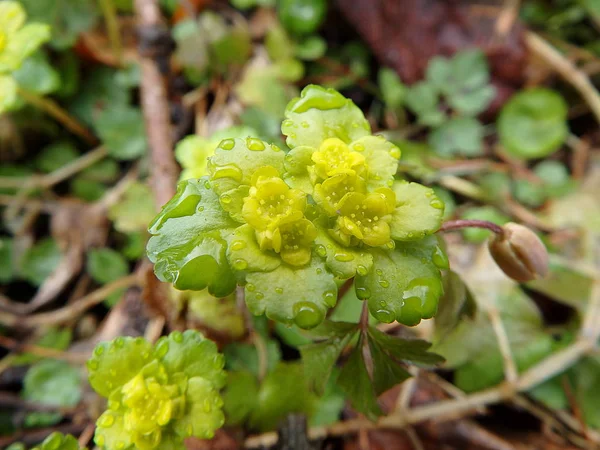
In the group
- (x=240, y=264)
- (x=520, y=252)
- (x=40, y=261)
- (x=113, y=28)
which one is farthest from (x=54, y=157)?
(x=520, y=252)

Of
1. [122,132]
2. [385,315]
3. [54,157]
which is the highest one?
Answer: [385,315]

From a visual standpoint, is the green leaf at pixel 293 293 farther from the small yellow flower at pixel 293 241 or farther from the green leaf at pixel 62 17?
the green leaf at pixel 62 17

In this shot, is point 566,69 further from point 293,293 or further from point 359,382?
point 293,293

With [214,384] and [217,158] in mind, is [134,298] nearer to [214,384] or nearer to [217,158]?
[214,384]

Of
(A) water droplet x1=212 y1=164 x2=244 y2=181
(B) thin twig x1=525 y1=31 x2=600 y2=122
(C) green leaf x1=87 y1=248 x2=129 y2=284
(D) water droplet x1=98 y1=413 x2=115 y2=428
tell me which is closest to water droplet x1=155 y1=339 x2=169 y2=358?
(D) water droplet x1=98 y1=413 x2=115 y2=428

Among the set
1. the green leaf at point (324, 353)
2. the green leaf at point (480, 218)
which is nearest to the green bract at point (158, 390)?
the green leaf at point (324, 353)

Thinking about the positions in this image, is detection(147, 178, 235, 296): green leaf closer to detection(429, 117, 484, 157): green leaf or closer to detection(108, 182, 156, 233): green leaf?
detection(108, 182, 156, 233): green leaf
